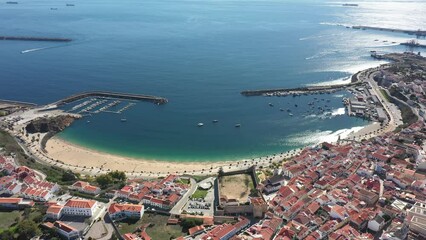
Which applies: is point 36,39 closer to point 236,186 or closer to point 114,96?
point 114,96

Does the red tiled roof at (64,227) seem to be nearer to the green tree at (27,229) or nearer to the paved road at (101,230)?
the paved road at (101,230)

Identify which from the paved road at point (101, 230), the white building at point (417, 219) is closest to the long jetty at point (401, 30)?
the white building at point (417, 219)

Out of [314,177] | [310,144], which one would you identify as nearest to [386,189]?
[314,177]

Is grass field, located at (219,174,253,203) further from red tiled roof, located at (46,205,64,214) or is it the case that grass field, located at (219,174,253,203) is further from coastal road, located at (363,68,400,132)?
coastal road, located at (363,68,400,132)

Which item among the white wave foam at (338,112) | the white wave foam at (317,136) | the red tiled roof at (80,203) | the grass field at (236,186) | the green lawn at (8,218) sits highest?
the red tiled roof at (80,203)

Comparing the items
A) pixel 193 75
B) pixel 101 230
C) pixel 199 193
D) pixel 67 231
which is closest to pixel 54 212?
pixel 67 231

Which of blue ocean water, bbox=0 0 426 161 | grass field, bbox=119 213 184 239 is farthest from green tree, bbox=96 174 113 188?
blue ocean water, bbox=0 0 426 161
